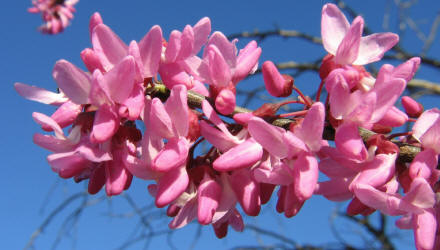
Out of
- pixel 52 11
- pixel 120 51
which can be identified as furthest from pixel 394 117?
pixel 52 11

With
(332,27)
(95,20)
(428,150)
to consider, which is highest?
(95,20)

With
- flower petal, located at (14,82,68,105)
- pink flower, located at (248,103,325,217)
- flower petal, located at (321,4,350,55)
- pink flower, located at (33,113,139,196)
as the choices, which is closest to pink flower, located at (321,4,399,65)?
flower petal, located at (321,4,350,55)

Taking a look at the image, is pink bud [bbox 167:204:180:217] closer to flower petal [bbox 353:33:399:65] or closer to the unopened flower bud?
the unopened flower bud

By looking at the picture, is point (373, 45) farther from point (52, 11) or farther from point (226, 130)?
point (52, 11)

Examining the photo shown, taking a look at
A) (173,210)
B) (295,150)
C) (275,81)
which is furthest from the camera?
(173,210)

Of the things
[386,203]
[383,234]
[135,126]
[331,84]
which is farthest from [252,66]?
[383,234]

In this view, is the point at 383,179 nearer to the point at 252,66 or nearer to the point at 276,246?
the point at 252,66
